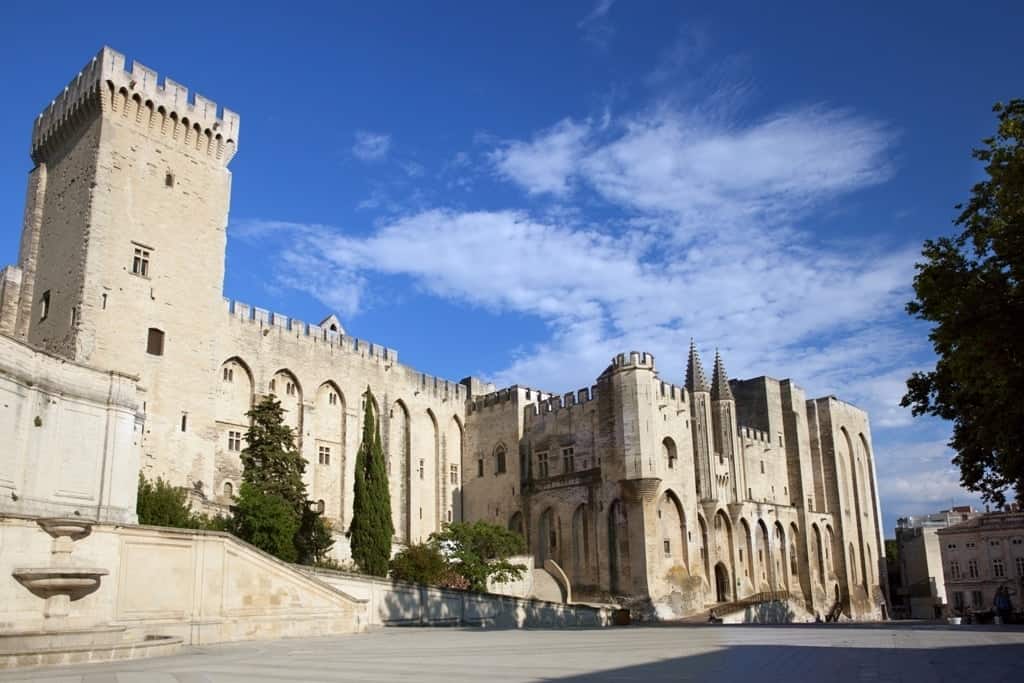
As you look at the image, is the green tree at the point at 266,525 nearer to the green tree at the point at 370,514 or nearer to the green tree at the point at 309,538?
the green tree at the point at 309,538

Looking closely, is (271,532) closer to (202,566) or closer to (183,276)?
(202,566)

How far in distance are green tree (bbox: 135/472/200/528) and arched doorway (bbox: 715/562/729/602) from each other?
25.4 meters

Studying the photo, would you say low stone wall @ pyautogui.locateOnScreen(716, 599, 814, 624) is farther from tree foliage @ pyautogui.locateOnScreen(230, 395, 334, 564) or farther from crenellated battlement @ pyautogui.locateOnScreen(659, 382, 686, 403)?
tree foliage @ pyautogui.locateOnScreen(230, 395, 334, 564)

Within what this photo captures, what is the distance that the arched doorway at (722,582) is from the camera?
39688mm

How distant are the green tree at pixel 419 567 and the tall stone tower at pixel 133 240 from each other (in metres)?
6.94

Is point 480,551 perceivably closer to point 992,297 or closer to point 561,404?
point 561,404

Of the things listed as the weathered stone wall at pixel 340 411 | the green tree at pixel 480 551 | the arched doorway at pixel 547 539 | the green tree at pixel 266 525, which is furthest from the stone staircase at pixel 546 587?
the green tree at pixel 266 525

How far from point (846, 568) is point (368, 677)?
4348cm

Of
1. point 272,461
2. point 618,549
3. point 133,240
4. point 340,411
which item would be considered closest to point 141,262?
point 133,240

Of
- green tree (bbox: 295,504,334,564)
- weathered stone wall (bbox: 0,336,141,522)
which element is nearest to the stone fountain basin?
weathered stone wall (bbox: 0,336,141,522)

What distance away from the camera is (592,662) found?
10266 mm

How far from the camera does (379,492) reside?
1064 inches

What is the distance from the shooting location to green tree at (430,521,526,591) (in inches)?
1107

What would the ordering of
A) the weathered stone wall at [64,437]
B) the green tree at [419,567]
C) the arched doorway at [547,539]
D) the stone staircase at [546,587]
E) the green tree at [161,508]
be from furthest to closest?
1. the arched doorway at [547,539]
2. the stone staircase at [546,587]
3. the green tree at [419,567]
4. the green tree at [161,508]
5. the weathered stone wall at [64,437]
